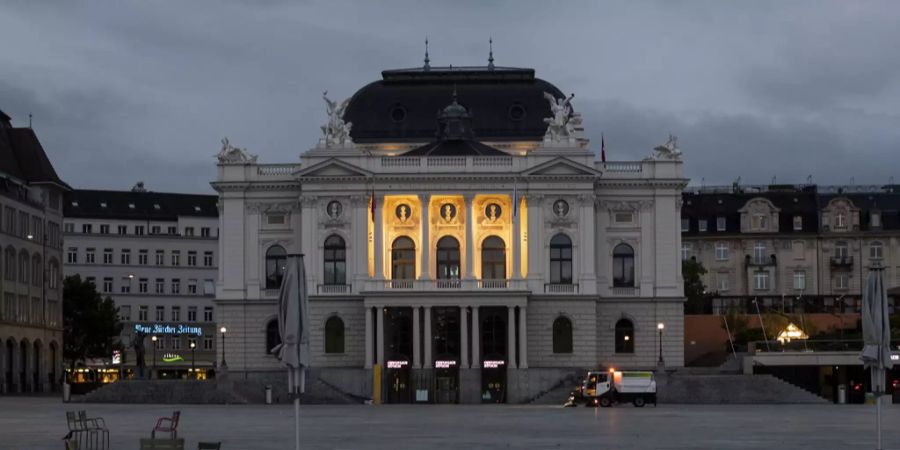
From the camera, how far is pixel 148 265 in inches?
7549

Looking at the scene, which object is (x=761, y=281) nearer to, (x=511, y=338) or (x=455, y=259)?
(x=455, y=259)

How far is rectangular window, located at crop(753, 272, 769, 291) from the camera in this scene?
168250 millimetres

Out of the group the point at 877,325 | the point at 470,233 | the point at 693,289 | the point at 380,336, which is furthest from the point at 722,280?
the point at 877,325

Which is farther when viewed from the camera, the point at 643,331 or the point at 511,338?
the point at 643,331

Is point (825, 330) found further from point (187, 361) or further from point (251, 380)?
point (187, 361)

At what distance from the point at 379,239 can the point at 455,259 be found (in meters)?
5.20

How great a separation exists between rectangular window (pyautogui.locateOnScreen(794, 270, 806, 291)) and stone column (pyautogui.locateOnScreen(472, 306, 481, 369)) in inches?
1978

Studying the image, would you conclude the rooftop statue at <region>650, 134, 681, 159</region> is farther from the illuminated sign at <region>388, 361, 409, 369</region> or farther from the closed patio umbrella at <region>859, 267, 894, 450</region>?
the closed patio umbrella at <region>859, 267, 894, 450</region>

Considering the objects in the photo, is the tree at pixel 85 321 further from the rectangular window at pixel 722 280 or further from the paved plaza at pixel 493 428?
the paved plaza at pixel 493 428

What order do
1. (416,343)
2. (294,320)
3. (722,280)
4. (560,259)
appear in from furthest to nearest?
(722,280) → (560,259) → (416,343) → (294,320)

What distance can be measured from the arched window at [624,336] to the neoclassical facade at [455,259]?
0.30ft

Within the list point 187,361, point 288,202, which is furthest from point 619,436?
point 187,361

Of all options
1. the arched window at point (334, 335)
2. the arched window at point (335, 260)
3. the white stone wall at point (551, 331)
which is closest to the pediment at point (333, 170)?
the arched window at point (335, 260)

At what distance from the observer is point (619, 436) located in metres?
65.6
